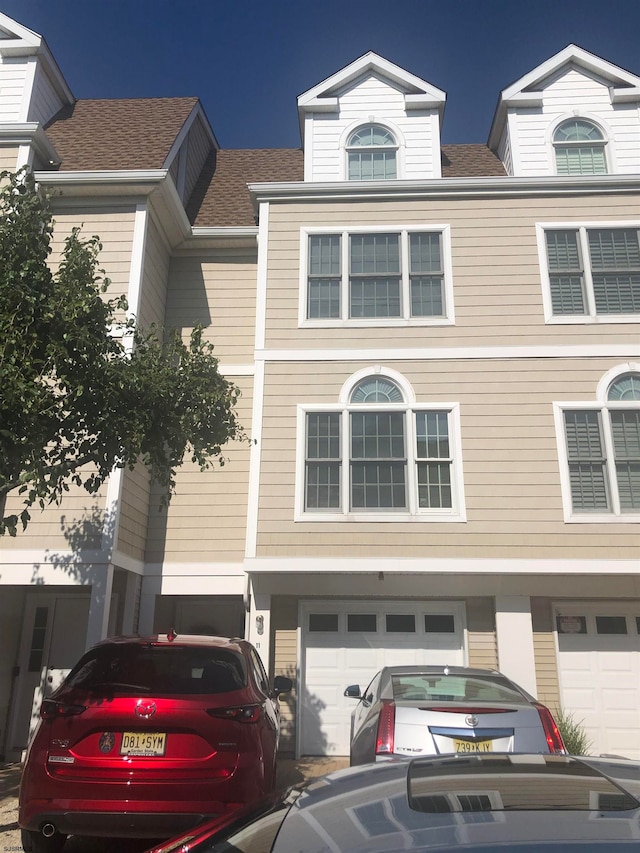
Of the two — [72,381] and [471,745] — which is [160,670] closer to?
[471,745]

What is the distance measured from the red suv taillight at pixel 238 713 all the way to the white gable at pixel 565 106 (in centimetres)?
→ 1112

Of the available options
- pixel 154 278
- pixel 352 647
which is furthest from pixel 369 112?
pixel 352 647

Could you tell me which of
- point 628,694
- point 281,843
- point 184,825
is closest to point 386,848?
point 281,843

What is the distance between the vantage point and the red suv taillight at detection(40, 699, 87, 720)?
4.87 m

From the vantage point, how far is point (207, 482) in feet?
40.8

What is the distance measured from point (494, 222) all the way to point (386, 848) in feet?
38.9

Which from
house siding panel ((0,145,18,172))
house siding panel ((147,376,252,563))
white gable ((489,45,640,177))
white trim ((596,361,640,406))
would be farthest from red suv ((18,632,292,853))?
white gable ((489,45,640,177))

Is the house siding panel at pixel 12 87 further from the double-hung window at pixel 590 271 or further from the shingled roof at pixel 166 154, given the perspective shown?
the double-hung window at pixel 590 271

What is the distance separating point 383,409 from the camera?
11.3m

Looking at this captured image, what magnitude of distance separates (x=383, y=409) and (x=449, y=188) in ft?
14.0

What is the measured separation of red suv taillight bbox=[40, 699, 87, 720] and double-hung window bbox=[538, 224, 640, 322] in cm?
947

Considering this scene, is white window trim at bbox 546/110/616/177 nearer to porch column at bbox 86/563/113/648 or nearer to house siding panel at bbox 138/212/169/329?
house siding panel at bbox 138/212/169/329

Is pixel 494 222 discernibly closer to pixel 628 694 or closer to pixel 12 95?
pixel 628 694

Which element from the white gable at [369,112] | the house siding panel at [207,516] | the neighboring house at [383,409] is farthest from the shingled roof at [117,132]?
the house siding panel at [207,516]
